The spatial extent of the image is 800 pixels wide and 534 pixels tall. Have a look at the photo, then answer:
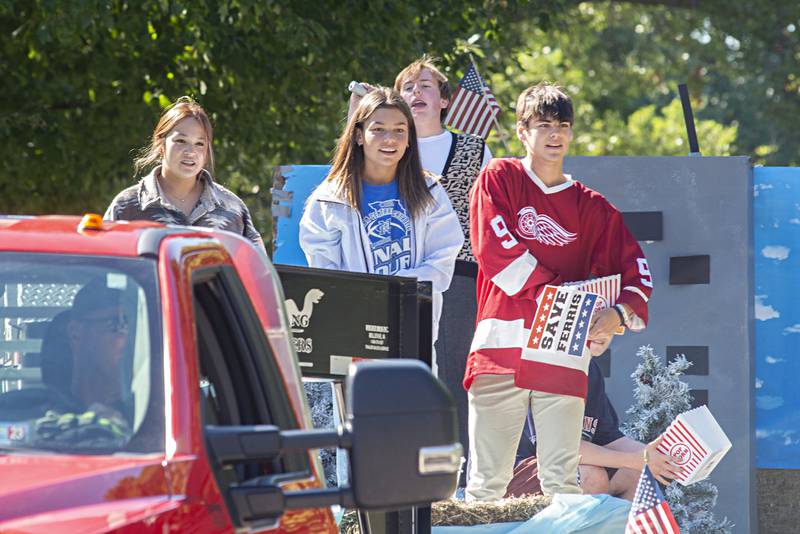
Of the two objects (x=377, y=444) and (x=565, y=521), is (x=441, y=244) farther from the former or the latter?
(x=377, y=444)

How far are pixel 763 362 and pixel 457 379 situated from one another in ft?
5.81

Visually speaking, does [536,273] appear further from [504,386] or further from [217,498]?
[217,498]

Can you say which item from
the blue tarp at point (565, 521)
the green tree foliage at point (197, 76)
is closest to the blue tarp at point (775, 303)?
the blue tarp at point (565, 521)

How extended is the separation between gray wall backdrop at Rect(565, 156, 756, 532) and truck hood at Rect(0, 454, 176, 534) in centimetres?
536

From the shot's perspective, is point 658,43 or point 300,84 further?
point 658,43

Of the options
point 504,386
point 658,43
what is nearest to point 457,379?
point 504,386

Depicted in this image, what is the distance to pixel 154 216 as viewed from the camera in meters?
5.93

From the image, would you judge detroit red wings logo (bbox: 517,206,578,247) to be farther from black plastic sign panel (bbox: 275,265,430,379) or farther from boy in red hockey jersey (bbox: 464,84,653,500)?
black plastic sign panel (bbox: 275,265,430,379)

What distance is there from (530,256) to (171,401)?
141 inches

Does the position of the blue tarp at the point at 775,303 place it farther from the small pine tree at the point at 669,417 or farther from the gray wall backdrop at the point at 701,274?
the small pine tree at the point at 669,417

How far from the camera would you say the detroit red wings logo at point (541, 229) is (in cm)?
636

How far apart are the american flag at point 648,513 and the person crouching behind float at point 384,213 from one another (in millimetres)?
1071

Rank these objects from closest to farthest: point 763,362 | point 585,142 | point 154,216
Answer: point 154,216 → point 763,362 → point 585,142

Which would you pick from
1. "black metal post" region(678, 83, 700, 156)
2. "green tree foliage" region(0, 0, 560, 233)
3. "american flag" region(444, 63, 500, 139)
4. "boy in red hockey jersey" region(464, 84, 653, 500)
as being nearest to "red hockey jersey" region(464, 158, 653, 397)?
"boy in red hockey jersey" region(464, 84, 653, 500)
